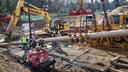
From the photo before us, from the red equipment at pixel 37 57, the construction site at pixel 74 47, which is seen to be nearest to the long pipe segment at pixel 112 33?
the construction site at pixel 74 47

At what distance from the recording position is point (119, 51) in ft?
73.6

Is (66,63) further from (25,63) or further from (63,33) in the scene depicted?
(63,33)

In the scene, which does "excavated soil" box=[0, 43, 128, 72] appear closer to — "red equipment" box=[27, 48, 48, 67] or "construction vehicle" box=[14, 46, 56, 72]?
"construction vehicle" box=[14, 46, 56, 72]

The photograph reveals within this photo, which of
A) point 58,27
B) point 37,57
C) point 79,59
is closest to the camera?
point 37,57

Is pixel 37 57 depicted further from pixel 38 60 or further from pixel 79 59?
pixel 79 59

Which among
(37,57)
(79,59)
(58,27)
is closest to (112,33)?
(37,57)

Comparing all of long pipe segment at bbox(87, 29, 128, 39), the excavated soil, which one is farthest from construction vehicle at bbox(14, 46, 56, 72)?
long pipe segment at bbox(87, 29, 128, 39)

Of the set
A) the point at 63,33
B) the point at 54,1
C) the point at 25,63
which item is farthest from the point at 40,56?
the point at 54,1

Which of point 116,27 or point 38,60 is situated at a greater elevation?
point 116,27

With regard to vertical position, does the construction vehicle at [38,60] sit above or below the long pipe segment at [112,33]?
below

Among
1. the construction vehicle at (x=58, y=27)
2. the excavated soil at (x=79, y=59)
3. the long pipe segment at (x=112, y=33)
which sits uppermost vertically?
the long pipe segment at (x=112, y=33)

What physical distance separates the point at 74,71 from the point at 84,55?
4.54 m

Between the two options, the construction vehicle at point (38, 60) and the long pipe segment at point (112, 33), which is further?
the construction vehicle at point (38, 60)

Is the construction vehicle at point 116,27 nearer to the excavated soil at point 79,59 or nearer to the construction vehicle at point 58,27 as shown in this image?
the excavated soil at point 79,59
